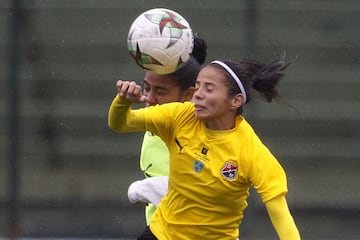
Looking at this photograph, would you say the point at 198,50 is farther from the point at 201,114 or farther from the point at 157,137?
the point at 201,114

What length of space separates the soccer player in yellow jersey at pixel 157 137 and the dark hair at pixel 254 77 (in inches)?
10.7

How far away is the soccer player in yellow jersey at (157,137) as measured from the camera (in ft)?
14.4

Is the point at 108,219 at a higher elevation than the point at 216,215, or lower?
lower

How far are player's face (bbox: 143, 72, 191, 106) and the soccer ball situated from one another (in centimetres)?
17

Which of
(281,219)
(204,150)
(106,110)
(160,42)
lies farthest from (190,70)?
(106,110)

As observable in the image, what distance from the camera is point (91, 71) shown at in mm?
6875

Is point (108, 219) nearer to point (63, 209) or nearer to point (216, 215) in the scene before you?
point (63, 209)

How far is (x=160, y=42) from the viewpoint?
4098 mm

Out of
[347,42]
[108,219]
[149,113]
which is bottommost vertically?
[108,219]

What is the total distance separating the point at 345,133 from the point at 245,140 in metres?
2.92

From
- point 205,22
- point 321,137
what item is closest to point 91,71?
point 205,22

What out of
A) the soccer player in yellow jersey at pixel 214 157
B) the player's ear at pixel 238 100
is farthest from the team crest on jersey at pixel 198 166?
the player's ear at pixel 238 100

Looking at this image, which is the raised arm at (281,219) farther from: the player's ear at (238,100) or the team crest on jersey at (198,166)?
the player's ear at (238,100)

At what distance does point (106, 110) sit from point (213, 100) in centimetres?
288
